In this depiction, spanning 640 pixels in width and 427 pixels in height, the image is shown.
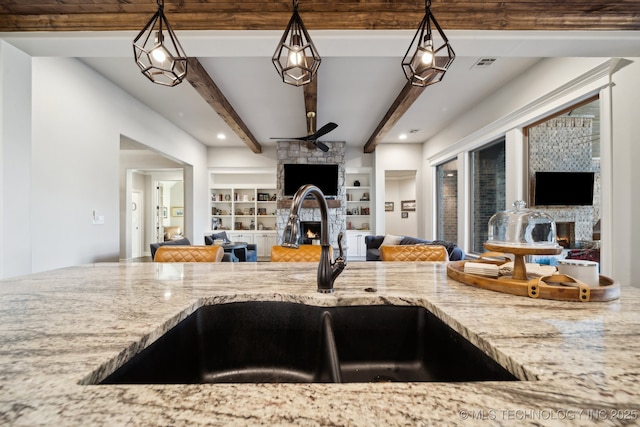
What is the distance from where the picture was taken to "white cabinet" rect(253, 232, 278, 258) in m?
7.23

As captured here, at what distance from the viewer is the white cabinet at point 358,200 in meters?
7.32

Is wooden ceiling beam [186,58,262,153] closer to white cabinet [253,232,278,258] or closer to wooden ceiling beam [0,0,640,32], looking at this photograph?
wooden ceiling beam [0,0,640,32]

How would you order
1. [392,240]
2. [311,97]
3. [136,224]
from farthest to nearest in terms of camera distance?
[136,224] < [392,240] < [311,97]

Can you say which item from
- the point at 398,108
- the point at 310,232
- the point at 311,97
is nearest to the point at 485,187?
the point at 398,108

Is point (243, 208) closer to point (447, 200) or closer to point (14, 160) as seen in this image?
point (447, 200)

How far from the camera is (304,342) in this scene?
3.12ft

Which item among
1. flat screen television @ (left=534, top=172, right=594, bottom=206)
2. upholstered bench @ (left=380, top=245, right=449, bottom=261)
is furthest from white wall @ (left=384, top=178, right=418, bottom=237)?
upholstered bench @ (left=380, top=245, right=449, bottom=261)

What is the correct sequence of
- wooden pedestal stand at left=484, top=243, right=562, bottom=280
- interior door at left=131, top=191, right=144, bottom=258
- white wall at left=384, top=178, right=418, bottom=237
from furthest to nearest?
white wall at left=384, top=178, right=418, bottom=237, interior door at left=131, top=191, right=144, bottom=258, wooden pedestal stand at left=484, top=243, right=562, bottom=280

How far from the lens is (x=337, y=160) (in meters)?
6.48

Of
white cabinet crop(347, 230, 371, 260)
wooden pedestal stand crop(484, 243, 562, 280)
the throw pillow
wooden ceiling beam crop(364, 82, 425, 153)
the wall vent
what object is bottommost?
white cabinet crop(347, 230, 371, 260)

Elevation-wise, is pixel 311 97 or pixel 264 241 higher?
pixel 311 97

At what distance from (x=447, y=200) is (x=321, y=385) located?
5951 mm

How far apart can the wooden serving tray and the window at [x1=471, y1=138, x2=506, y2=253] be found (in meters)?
3.19

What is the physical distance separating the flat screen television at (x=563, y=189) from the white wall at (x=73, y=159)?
5.17 m
